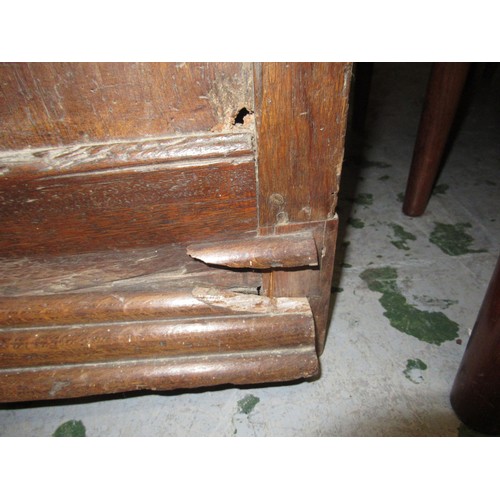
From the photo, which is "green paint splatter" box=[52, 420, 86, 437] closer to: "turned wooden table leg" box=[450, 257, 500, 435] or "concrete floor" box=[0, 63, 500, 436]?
"concrete floor" box=[0, 63, 500, 436]

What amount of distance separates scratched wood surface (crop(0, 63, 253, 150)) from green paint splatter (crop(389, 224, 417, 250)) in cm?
86

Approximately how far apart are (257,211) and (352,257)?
645 mm

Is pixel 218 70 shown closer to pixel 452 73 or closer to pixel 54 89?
pixel 54 89

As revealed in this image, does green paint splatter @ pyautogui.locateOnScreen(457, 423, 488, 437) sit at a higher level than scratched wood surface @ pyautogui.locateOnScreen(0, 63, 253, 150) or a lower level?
lower

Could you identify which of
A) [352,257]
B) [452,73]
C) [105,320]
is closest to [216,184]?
[105,320]

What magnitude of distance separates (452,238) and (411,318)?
427 millimetres

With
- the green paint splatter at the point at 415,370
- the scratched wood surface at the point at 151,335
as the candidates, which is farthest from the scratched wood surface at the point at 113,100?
the green paint splatter at the point at 415,370

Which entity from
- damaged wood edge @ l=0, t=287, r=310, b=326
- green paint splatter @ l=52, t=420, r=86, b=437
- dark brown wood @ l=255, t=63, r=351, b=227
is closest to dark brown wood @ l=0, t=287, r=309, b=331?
damaged wood edge @ l=0, t=287, r=310, b=326

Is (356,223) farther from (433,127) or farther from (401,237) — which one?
(433,127)

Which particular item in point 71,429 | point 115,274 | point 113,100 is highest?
point 113,100

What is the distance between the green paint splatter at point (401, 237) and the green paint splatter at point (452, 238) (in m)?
0.07

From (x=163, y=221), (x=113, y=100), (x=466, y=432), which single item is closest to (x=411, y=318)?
(x=466, y=432)

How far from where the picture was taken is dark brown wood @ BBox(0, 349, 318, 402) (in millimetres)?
587

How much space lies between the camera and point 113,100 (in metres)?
0.41
